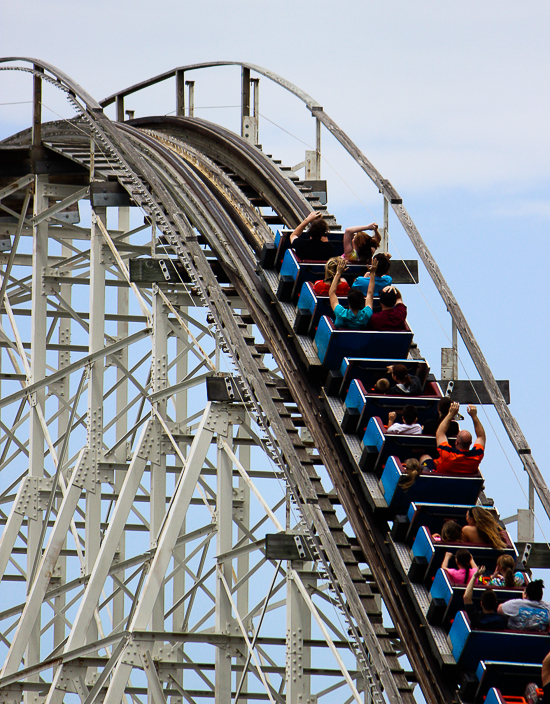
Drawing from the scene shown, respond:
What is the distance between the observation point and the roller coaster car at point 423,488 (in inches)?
351

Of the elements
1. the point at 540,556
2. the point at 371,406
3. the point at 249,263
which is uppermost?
the point at 249,263

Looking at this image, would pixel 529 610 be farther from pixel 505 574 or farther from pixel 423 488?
pixel 423 488

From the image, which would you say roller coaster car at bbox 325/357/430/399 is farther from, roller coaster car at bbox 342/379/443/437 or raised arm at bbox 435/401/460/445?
raised arm at bbox 435/401/460/445

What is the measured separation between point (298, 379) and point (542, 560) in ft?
7.91

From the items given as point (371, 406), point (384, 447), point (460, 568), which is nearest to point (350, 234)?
point (371, 406)

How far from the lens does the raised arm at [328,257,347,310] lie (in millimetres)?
10352

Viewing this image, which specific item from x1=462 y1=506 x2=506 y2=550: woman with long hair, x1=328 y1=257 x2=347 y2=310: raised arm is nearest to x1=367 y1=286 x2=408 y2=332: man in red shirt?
x1=328 y1=257 x2=347 y2=310: raised arm

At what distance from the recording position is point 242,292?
39.1 ft

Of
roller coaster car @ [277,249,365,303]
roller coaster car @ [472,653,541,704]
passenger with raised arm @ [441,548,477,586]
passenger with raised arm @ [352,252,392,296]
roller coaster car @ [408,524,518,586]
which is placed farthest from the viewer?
roller coaster car @ [277,249,365,303]

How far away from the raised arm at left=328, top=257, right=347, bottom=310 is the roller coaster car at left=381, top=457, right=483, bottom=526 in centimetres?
178

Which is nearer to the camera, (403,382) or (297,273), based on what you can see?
(403,382)

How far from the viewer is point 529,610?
26.3 feet

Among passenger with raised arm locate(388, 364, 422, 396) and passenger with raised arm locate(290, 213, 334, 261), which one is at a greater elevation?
passenger with raised arm locate(290, 213, 334, 261)

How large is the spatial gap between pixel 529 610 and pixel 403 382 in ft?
8.11
